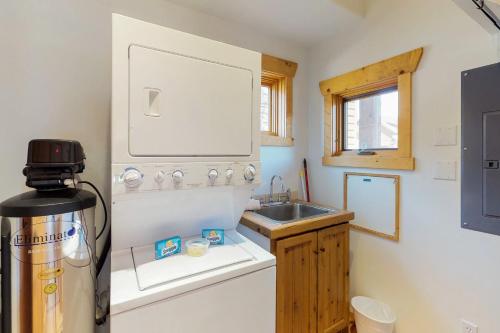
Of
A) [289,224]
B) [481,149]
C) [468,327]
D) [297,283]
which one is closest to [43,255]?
[289,224]

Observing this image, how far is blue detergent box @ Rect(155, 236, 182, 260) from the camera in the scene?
1.17m

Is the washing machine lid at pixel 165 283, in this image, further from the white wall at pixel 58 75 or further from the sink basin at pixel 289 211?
the sink basin at pixel 289 211

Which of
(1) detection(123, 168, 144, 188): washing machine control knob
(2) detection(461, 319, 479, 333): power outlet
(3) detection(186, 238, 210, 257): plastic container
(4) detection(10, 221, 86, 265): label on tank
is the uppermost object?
(1) detection(123, 168, 144, 188): washing machine control knob

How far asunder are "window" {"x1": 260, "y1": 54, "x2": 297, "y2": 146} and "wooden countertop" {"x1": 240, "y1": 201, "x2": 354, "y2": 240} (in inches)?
33.8

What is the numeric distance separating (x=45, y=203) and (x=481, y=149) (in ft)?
6.69

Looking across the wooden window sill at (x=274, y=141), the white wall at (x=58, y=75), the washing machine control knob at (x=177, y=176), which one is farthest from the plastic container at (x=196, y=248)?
the wooden window sill at (x=274, y=141)

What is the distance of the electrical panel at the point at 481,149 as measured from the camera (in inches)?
47.9

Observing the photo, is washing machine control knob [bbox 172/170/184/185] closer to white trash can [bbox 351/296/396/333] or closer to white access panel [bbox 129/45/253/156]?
white access panel [bbox 129/45/253/156]

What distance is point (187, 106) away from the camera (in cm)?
112

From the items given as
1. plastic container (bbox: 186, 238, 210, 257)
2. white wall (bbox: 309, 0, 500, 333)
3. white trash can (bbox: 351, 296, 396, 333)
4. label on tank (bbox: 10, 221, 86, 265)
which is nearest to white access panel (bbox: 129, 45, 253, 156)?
label on tank (bbox: 10, 221, 86, 265)

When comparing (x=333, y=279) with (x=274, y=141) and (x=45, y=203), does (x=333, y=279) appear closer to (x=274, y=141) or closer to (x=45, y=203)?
(x=274, y=141)

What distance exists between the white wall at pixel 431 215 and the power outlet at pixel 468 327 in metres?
0.03

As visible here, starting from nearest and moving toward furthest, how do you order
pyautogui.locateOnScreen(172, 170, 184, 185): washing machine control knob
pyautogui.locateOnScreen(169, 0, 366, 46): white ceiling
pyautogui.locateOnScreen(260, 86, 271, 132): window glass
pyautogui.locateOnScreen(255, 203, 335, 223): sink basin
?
pyautogui.locateOnScreen(172, 170, 184, 185): washing machine control knob
pyautogui.locateOnScreen(169, 0, 366, 46): white ceiling
pyautogui.locateOnScreen(255, 203, 335, 223): sink basin
pyautogui.locateOnScreen(260, 86, 271, 132): window glass

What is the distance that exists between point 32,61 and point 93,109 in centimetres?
36
